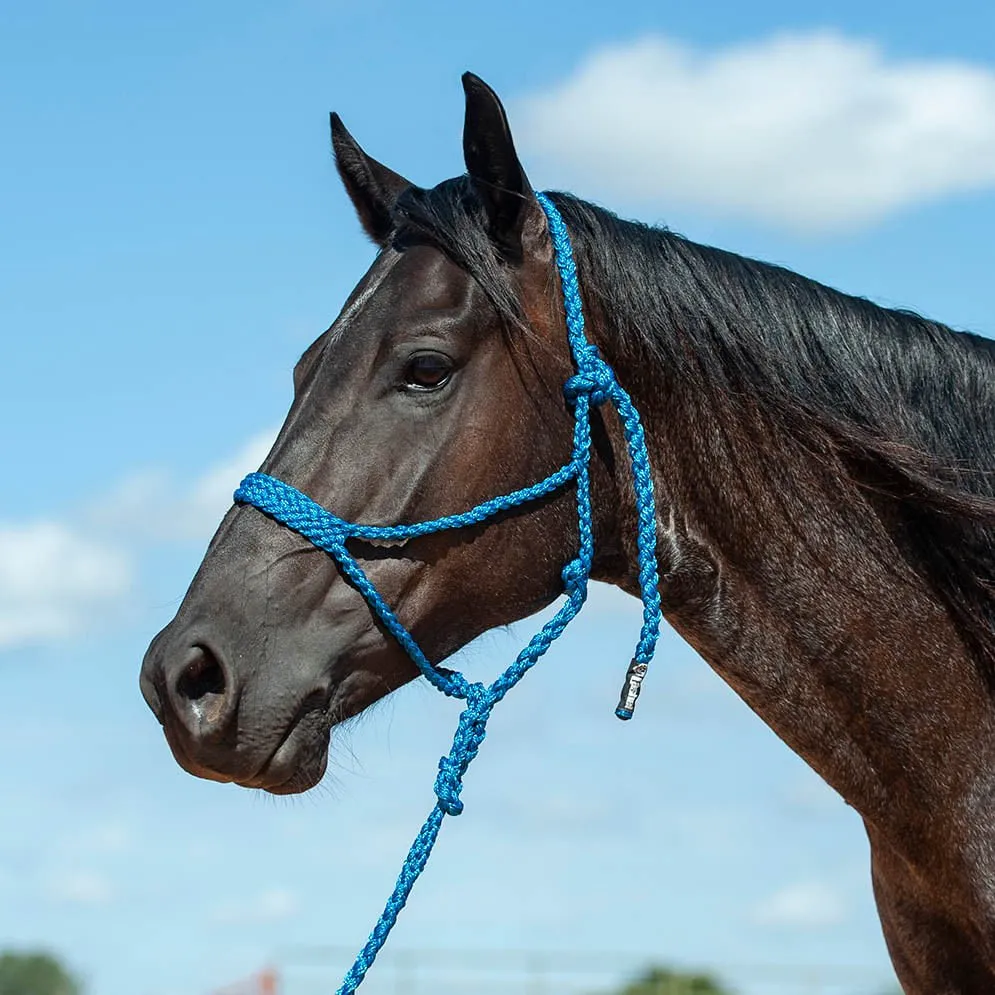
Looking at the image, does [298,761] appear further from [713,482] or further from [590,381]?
[713,482]

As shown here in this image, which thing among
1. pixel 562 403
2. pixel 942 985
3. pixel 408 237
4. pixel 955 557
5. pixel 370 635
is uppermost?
pixel 408 237

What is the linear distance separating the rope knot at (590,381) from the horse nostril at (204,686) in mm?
1224

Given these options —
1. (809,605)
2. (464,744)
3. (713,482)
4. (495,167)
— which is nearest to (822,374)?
(713,482)

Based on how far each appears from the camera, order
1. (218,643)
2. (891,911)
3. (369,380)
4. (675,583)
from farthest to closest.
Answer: (891,911)
(675,583)
(369,380)
(218,643)

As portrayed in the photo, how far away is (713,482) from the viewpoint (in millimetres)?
4426

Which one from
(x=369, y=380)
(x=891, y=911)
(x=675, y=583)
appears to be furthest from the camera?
(x=891, y=911)

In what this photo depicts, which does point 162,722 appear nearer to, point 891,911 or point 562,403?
point 562,403

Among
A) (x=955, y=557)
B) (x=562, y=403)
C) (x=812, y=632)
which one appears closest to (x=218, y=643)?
(x=562, y=403)

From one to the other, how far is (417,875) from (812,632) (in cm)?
129

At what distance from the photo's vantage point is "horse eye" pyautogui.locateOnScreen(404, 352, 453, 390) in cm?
413

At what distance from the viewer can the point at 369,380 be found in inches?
163

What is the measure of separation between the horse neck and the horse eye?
519mm

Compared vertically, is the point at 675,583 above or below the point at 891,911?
above

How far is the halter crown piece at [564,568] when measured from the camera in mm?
4012
